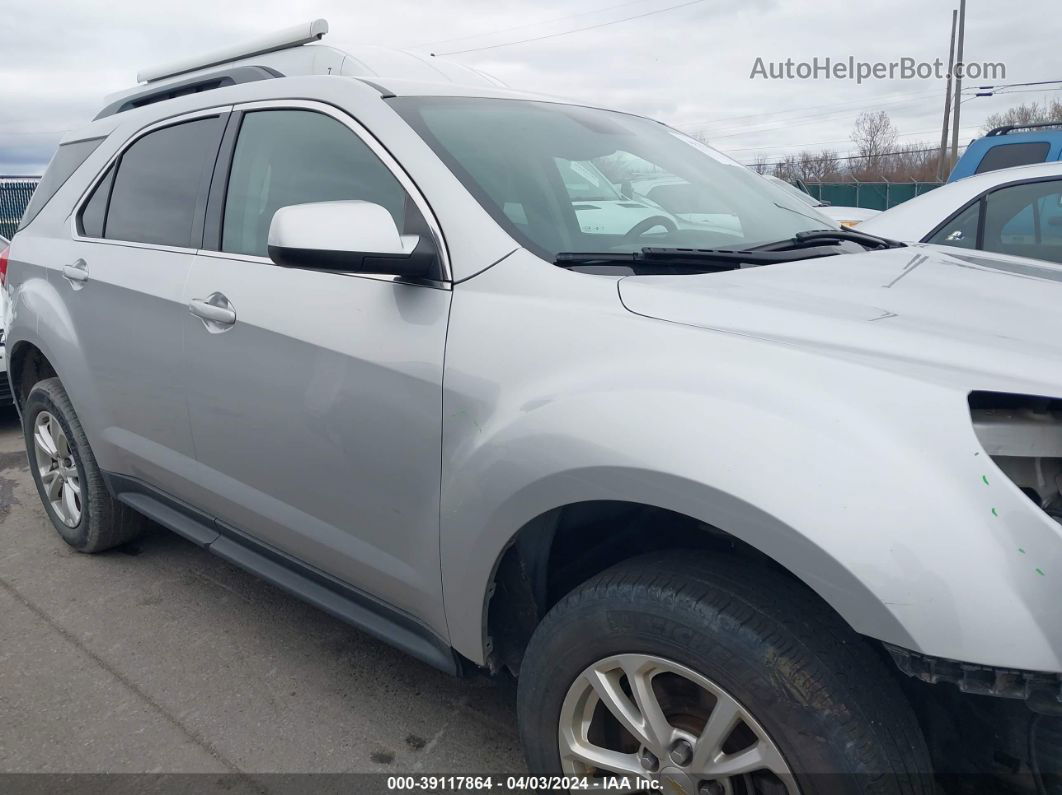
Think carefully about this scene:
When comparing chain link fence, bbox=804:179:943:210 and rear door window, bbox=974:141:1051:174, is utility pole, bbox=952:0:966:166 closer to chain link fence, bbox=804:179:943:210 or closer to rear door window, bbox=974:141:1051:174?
chain link fence, bbox=804:179:943:210

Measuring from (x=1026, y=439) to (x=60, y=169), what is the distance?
12.3 feet

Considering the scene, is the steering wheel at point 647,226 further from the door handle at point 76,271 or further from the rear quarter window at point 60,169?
the rear quarter window at point 60,169

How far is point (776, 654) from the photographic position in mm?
1465

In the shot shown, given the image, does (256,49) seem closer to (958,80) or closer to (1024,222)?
(1024,222)

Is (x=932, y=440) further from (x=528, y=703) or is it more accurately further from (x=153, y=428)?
(x=153, y=428)

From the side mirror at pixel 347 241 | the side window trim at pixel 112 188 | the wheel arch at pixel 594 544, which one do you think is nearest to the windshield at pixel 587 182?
the side mirror at pixel 347 241

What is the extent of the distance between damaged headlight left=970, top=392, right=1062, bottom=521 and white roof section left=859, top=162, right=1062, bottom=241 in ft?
9.18

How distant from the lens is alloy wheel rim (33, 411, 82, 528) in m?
3.67

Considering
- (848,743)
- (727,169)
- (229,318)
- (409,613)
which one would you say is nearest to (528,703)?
(409,613)

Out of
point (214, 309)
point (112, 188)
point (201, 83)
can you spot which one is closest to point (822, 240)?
point (214, 309)

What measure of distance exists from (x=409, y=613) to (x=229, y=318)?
0.99 metres

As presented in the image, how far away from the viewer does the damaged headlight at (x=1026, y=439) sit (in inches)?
55.3

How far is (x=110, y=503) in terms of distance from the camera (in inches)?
139

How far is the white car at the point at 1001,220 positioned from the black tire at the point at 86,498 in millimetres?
3555
